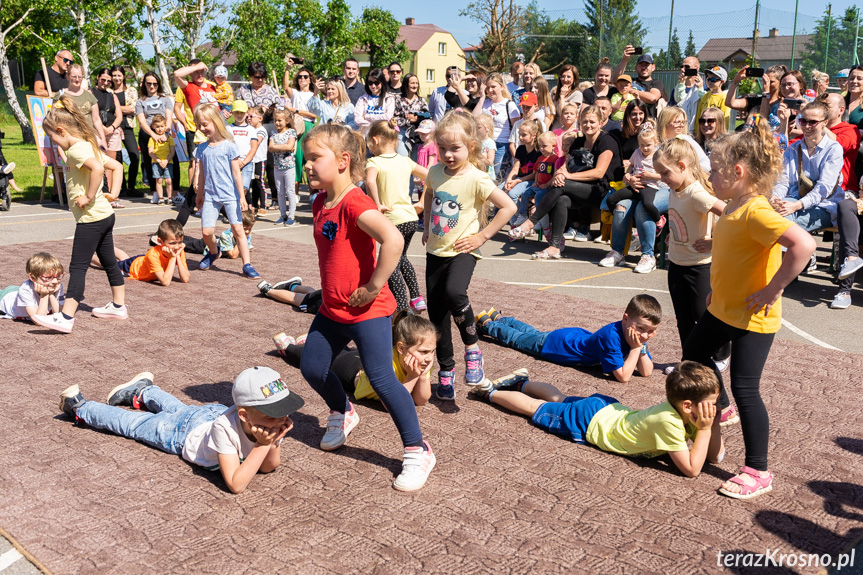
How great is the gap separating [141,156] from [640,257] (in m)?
10.9

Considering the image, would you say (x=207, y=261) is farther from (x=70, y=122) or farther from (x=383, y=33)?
(x=383, y=33)

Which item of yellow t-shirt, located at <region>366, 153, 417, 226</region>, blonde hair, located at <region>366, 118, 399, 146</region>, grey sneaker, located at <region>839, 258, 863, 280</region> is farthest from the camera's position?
grey sneaker, located at <region>839, 258, 863, 280</region>

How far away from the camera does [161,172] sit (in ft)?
49.3

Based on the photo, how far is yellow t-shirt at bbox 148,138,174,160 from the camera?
14461mm

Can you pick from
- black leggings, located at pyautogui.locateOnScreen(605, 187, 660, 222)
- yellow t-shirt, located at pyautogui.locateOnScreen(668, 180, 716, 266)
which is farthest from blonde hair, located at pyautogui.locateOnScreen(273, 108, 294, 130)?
yellow t-shirt, located at pyautogui.locateOnScreen(668, 180, 716, 266)

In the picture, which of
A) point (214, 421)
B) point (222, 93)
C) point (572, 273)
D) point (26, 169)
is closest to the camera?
point (214, 421)

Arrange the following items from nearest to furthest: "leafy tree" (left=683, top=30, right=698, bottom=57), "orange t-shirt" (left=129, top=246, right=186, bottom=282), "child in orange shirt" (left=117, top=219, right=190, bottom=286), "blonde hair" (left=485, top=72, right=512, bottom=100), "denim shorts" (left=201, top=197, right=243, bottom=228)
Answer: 1. "child in orange shirt" (left=117, top=219, right=190, bottom=286)
2. "orange t-shirt" (left=129, top=246, right=186, bottom=282)
3. "denim shorts" (left=201, top=197, right=243, bottom=228)
4. "blonde hair" (left=485, top=72, right=512, bottom=100)
5. "leafy tree" (left=683, top=30, right=698, bottom=57)

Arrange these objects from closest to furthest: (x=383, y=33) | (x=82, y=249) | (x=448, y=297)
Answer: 1. (x=448, y=297)
2. (x=82, y=249)
3. (x=383, y=33)

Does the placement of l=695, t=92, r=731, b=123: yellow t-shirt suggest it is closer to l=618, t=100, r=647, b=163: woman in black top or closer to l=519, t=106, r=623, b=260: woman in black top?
l=618, t=100, r=647, b=163: woman in black top

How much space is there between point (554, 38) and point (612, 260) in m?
31.5

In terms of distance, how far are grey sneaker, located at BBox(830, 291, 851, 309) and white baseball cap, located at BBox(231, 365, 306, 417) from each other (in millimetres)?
6276

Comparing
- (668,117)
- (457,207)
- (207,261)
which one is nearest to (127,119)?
(207,261)

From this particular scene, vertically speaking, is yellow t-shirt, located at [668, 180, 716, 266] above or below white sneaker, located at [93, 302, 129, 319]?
above

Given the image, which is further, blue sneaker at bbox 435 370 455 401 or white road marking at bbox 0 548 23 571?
blue sneaker at bbox 435 370 455 401
